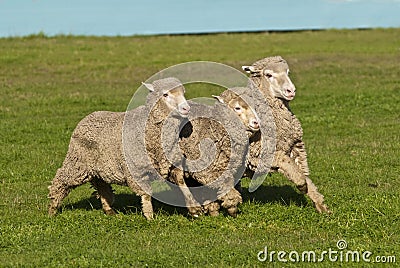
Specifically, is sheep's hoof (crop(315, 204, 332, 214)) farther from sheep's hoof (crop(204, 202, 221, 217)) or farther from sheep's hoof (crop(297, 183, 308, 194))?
sheep's hoof (crop(204, 202, 221, 217))

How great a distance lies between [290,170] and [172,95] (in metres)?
1.76

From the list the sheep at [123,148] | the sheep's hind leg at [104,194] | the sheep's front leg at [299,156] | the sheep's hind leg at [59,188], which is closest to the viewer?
the sheep at [123,148]

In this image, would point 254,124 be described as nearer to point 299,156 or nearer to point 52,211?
point 299,156

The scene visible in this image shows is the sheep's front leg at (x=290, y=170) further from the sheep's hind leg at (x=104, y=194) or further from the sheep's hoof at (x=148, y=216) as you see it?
the sheep's hind leg at (x=104, y=194)

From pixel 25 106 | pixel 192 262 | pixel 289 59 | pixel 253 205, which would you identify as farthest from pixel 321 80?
pixel 192 262

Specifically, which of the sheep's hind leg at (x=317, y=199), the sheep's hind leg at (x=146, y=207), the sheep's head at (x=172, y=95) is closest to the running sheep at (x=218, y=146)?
the sheep's head at (x=172, y=95)

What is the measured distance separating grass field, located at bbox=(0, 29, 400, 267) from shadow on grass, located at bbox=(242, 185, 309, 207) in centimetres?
3

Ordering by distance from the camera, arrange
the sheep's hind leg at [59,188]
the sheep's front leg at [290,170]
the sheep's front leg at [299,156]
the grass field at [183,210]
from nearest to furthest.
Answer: the grass field at [183,210], the sheep's front leg at [290,170], the sheep's front leg at [299,156], the sheep's hind leg at [59,188]

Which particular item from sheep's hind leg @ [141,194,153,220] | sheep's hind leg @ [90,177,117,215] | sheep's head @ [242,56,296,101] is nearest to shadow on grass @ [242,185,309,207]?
sheep's head @ [242,56,296,101]

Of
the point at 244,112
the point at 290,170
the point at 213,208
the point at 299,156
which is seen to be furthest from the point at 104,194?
the point at 299,156

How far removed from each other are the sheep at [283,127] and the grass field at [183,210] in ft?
1.35

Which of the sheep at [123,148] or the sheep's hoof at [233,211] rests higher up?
the sheep at [123,148]

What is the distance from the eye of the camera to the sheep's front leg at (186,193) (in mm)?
8500

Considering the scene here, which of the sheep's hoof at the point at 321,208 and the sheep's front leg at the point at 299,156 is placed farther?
the sheep's front leg at the point at 299,156
